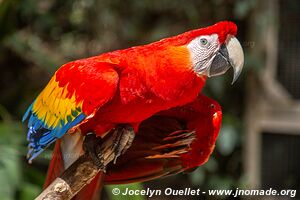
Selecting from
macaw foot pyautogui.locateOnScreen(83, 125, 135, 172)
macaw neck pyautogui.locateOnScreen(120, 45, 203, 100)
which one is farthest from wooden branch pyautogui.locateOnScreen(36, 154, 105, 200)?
macaw neck pyautogui.locateOnScreen(120, 45, 203, 100)

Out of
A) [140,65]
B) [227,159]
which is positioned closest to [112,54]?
[140,65]

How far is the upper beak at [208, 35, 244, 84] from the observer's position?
624mm

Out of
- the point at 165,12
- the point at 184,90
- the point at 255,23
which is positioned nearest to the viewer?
the point at 184,90

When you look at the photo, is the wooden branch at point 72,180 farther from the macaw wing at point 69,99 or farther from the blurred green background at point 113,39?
the blurred green background at point 113,39

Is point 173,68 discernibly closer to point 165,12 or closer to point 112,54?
point 112,54

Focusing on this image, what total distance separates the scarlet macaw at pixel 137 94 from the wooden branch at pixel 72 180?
0.01 meters

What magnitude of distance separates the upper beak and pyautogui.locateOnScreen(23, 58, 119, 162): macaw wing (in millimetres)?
115

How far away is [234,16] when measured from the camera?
63.1 inches

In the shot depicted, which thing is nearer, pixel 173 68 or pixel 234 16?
pixel 173 68

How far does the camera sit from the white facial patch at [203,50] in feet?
2.03

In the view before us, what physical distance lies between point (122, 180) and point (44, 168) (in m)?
0.93

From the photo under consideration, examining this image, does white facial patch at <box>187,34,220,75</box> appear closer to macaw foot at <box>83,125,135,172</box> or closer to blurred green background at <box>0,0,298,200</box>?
macaw foot at <box>83,125,135,172</box>

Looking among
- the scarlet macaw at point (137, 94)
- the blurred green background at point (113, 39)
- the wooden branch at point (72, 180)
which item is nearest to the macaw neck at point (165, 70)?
the scarlet macaw at point (137, 94)

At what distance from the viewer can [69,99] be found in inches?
26.4
